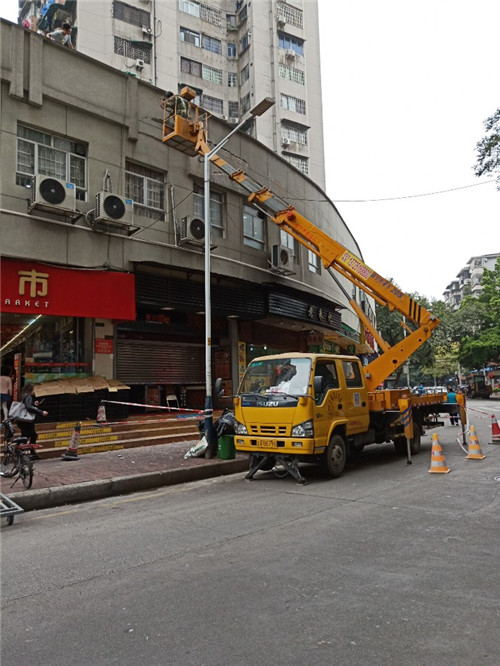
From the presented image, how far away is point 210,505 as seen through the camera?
746 cm

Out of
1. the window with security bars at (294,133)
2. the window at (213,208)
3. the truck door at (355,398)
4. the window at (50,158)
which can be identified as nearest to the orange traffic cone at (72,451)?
the truck door at (355,398)

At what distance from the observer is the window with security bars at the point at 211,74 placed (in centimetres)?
3975

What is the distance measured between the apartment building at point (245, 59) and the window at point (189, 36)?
71mm

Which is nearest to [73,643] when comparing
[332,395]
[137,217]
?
[332,395]

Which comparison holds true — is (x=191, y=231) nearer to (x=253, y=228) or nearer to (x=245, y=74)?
(x=253, y=228)

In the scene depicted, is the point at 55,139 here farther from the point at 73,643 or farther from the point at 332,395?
the point at 73,643

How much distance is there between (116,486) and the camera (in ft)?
28.6

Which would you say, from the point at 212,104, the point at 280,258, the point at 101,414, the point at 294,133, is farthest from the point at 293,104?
the point at 101,414

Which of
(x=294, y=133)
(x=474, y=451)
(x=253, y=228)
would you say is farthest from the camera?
(x=294, y=133)

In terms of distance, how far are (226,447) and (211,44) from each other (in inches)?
1520

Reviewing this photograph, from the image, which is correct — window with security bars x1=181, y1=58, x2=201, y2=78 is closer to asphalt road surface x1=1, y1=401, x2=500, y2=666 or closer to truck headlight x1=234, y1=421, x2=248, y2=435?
truck headlight x1=234, y1=421, x2=248, y2=435

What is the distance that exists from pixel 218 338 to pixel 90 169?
304 inches

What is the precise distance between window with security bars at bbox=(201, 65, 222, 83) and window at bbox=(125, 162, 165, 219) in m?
27.8

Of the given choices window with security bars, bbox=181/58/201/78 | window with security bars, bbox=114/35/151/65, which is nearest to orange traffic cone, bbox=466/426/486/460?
window with security bars, bbox=114/35/151/65
